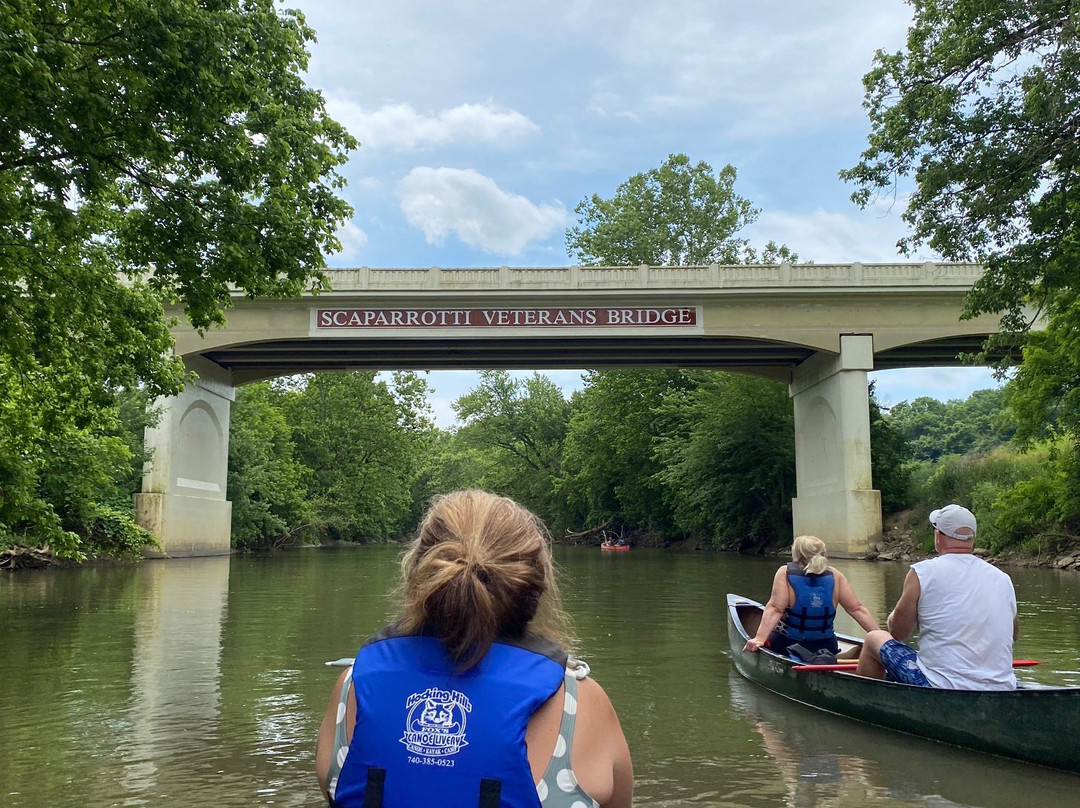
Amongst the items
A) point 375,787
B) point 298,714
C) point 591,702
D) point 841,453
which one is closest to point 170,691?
point 298,714

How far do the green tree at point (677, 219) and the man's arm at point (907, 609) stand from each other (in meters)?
44.8

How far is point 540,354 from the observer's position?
34250 millimetres

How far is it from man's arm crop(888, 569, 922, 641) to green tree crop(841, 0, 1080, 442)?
879cm

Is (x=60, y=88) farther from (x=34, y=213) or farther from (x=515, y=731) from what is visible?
(x=515, y=731)

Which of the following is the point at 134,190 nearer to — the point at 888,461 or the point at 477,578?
the point at 477,578

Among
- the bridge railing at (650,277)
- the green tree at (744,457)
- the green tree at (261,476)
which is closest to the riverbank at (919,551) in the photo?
the green tree at (744,457)

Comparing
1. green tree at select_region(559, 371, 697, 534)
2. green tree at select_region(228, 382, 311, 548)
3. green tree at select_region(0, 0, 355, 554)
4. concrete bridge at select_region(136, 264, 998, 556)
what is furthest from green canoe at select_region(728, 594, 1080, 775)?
green tree at select_region(559, 371, 697, 534)

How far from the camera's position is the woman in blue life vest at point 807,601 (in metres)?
8.05

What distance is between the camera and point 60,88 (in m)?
9.09

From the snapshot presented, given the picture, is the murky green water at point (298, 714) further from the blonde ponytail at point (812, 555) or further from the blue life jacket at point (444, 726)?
the blue life jacket at point (444, 726)

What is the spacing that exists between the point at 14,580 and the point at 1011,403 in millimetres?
22727

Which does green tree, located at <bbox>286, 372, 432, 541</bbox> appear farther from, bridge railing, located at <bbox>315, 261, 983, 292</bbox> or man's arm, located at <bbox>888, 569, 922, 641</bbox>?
man's arm, located at <bbox>888, 569, 922, 641</bbox>

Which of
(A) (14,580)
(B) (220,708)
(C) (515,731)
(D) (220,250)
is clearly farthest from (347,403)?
(C) (515,731)

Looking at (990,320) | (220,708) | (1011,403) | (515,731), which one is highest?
(990,320)
